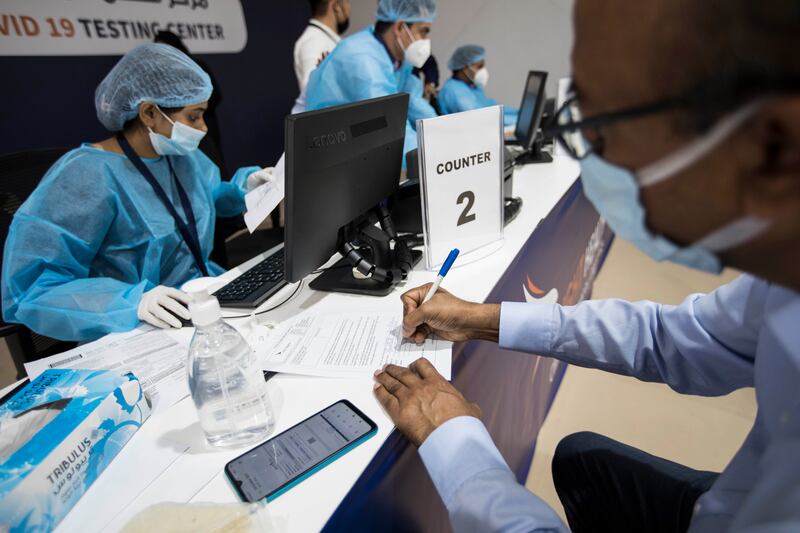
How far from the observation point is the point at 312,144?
33.3 inches

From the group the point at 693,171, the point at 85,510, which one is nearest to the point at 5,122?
the point at 85,510

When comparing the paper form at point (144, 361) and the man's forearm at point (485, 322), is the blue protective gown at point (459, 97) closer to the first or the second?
the man's forearm at point (485, 322)

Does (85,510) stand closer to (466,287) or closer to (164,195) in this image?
(466,287)

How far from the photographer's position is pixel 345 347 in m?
0.84

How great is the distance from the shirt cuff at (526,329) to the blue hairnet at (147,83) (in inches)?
43.2

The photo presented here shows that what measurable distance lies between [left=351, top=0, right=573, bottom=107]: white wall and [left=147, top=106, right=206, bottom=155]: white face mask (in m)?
4.24

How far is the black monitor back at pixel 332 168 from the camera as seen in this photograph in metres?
0.83

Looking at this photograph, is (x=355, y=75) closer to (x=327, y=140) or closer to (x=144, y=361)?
(x=327, y=140)

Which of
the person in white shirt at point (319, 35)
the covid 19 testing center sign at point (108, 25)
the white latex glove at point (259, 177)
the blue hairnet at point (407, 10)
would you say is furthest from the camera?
the person in white shirt at point (319, 35)

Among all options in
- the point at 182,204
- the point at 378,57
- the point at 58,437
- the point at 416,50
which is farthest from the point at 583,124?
the point at 416,50

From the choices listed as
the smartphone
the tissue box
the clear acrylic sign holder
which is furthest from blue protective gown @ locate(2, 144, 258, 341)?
the clear acrylic sign holder

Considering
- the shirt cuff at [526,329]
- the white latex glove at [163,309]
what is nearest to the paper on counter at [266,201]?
the white latex glove at [163,309]

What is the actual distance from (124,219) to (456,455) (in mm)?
1119

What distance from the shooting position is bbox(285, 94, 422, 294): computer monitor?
843 millimetres
